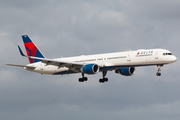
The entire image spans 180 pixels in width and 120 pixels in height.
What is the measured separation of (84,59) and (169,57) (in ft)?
61.8

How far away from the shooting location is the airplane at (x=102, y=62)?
71.2 meters

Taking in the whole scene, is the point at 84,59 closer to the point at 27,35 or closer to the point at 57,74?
the point at 57,74

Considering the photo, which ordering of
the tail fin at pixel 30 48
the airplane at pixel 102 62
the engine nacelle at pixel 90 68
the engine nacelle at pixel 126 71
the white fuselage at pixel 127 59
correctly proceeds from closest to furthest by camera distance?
the white fuselage at pixel 127 59
the airplane at pixel 102 62
the engine nacelle at pixel 90 68
the engine nacelle at pixel 126 71
the tail fin at pixel 30 48

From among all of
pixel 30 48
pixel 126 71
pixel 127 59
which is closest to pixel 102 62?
pixel 127 59

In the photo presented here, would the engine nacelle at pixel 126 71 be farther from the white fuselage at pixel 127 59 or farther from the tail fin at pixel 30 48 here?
the tail fin at pixel 30 48

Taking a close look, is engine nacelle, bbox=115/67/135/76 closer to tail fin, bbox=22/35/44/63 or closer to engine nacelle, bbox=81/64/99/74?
engine nacelle, bbox=81/64/99/74

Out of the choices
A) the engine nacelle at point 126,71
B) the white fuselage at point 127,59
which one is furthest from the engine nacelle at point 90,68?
the engine nacelle at point 126,71

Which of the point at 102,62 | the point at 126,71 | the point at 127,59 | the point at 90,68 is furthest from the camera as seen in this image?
the point at 126,71

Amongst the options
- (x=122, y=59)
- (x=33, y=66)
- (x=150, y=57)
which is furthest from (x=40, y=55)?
(x=150, y=57)

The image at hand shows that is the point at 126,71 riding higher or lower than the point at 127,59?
lower

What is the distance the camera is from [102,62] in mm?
76812

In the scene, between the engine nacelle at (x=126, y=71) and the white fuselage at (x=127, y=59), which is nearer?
the white fuselage at (x=127, y=59)

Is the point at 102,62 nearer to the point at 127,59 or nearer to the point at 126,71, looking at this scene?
the point at 127,59

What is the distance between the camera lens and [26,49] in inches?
3497
